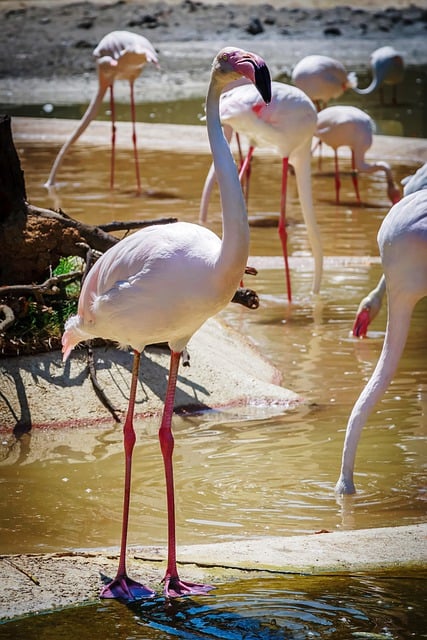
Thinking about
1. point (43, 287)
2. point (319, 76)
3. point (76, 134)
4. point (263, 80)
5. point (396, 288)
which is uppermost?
point (263, 80)

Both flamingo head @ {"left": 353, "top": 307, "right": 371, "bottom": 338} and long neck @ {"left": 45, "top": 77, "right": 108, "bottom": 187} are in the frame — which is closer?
flamingo head @ {"left": 353, "top": 307, "right": 371, "bottom": 338}

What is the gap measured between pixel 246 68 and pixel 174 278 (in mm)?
800

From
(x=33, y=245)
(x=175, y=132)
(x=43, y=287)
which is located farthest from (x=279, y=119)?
(x=175, y=132)

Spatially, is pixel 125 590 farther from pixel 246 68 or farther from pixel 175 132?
pixel 175 132

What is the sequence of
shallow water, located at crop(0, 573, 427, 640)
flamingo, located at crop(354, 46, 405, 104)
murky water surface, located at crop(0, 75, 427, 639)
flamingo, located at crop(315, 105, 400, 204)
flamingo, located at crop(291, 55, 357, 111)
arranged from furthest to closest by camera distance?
flamingo, located at crop(354, 46, 405, 104) → flamingo, located at crop(291, 55, 357, 111) → flamingo, located at crop(315, 105, 400, 204) → murky water surface, located at crop(0, 75, 427, 639) → shallow water, located at crop(0, 573, 427, 640)

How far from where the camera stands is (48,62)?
2739cm

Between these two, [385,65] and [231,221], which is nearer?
[231,221]

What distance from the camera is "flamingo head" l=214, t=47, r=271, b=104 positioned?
3.92m

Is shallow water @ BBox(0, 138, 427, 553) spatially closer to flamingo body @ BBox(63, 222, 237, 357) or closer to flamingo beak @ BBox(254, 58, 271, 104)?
flamingo body @ BBox(63, 222, 237, 357)

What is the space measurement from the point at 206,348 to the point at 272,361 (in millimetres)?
549

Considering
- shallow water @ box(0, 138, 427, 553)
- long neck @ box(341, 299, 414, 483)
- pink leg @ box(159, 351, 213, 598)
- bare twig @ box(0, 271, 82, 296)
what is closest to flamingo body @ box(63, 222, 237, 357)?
pink leg @ box(159, 351, 213, 598)

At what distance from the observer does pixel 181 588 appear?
13.4ft

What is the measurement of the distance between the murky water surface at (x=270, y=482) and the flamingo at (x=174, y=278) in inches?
12.6

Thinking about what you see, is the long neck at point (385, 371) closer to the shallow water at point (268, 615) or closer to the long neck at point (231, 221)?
the shallow water at point (268, 615)
